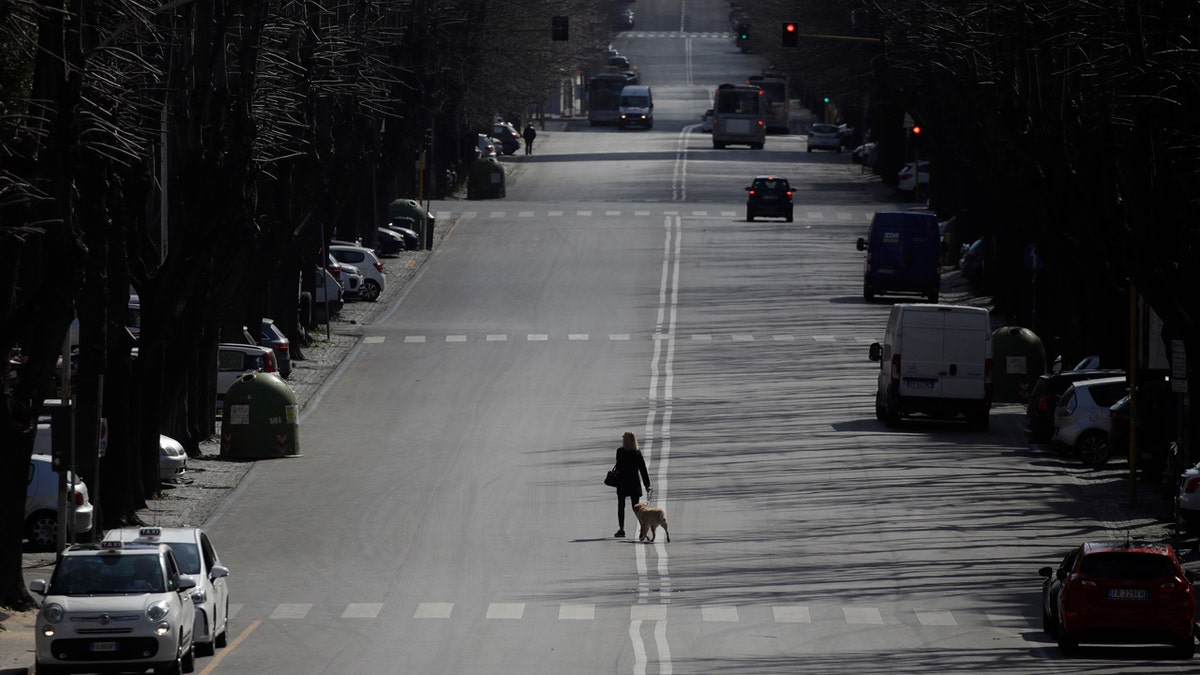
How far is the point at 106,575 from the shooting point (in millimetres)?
20453

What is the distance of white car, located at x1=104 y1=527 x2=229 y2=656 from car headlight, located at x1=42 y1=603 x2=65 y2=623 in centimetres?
152

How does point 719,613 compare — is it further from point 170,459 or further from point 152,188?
point 152,188

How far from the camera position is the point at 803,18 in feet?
306

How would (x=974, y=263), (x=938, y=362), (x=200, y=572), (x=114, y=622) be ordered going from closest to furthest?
(x=114, y=622) → (x=200, y=572) → (x=938, y=362) → (x=974, y=263)

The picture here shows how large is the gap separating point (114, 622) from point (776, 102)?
365ft

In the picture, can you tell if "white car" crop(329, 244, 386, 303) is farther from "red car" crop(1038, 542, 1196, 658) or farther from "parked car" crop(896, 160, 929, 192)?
"red car" crop(1038, 542, 1196, 658)

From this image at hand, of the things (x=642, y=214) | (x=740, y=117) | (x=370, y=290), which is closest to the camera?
(x=370, y=290)

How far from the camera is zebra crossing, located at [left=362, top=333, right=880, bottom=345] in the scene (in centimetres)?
5169

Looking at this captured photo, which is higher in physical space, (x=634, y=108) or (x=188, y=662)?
(x=634, y=108)

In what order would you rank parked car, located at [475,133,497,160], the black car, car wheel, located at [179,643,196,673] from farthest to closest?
parked car, located at [475,133,497,160] < the black car < car wheel, located at [179,643,196,673]

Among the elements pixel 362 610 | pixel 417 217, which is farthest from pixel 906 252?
pixel 362 610

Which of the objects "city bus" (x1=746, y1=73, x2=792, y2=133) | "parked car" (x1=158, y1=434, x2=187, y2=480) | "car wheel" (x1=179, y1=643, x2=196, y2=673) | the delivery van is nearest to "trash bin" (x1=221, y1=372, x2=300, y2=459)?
"parked car" (x1=158, y1=434, x2=187, y2=480)

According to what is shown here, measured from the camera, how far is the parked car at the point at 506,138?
363 ft

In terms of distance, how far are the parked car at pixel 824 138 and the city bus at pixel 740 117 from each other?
8.93 ft
